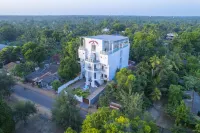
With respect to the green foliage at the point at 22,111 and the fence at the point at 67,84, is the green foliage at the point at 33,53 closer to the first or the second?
the fence at the point at 67,84

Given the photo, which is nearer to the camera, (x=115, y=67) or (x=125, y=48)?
(x=115, y=67)

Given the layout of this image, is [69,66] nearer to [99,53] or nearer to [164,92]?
[99,53]

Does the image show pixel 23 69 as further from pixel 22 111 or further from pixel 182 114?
pixel 182 114

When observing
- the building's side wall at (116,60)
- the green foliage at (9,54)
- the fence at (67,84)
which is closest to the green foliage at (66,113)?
the fence at (67,84)

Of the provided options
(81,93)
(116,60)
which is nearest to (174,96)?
(116,60)

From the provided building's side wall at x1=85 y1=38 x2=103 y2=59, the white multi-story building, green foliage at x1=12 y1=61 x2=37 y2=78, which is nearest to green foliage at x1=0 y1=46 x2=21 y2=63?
green foliage at x1=12 y1=61 x2=37 y2=78

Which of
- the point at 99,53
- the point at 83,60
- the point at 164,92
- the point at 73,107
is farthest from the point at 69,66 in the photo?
the point at 164,92

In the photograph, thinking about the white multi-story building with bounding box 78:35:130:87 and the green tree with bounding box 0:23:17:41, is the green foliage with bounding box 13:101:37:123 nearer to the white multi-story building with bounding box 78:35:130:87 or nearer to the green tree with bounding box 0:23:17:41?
the white multi-story building with bounding box 78:35:130:87
